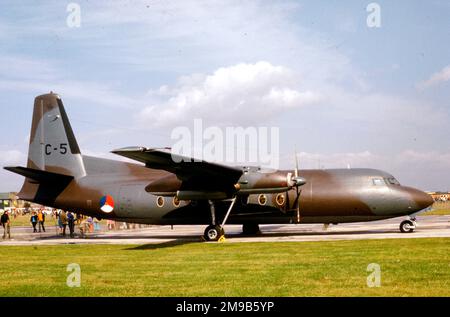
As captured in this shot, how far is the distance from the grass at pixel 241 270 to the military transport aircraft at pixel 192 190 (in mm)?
3456

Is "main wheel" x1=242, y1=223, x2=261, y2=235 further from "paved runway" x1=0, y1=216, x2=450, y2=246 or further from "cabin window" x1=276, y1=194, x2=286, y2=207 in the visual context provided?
"cabin window" x1=276, y1=194, x2=286, y2=207

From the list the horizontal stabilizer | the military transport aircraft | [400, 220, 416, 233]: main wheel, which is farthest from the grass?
the horizontal stabilizer

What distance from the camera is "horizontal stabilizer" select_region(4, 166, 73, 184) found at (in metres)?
25.2

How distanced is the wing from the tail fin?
7.79 m

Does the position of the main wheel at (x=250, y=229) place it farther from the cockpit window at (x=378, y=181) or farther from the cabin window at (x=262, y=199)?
the cockpit window at (x=378, y=181)

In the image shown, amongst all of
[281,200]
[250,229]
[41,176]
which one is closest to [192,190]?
[281,200]

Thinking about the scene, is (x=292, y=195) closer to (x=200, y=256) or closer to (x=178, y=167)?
(x=178, y=167)

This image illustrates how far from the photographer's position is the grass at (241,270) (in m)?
10.9

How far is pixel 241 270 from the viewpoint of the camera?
14008mm

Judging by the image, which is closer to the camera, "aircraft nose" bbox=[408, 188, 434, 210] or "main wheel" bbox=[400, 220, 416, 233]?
"aircraft nose" bbox=[408, 188, 434, 210]

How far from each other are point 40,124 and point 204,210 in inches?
431

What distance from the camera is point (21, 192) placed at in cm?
2856

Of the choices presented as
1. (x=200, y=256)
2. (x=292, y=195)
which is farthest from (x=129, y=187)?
(x=200, y=256)
